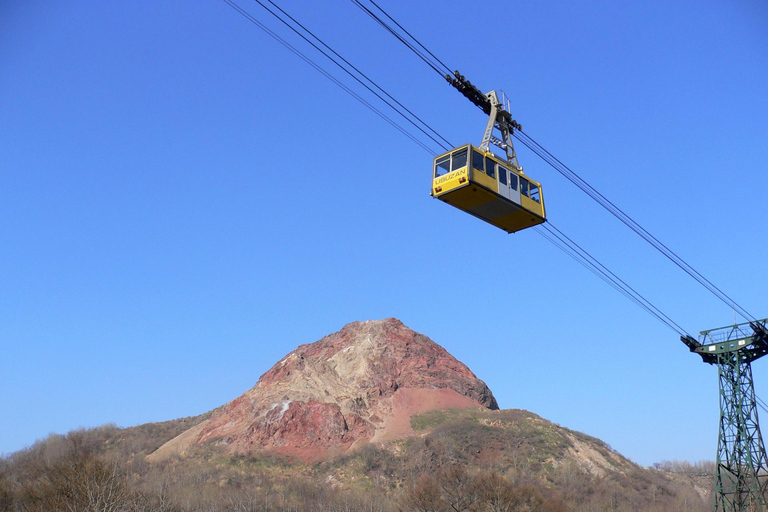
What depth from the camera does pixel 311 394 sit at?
330ft

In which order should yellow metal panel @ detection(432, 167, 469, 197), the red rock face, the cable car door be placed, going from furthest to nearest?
1. the red rock face
2. the cable car door
3. yellow metal panel @ detection(432, 167, 469, 197)

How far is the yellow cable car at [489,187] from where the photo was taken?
885 inches

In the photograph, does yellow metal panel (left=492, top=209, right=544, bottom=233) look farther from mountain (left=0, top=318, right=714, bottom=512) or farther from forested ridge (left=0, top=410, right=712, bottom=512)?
forested ridge (left=0, top=410, right=712, bottom=512)

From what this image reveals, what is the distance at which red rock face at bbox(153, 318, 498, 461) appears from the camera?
308 ft

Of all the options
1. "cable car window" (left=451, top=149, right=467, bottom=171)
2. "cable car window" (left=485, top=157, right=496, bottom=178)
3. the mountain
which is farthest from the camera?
the mountain

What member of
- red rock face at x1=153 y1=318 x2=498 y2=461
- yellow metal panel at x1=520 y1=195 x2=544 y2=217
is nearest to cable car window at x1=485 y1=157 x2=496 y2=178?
yellow metal panel at x1=520 y1=195 x2=544 y2=217

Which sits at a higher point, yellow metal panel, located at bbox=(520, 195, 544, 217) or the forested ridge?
yellow metal panel, located at bbox=(520, 195, 544, 217)

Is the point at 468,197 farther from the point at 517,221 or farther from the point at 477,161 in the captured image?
the point at 517,221

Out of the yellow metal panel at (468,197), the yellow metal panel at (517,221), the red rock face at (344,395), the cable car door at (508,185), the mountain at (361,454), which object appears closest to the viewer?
the yellow metal panel at (468,197)

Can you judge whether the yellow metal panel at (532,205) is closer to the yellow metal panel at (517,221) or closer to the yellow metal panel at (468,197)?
the yellow metal panel at (517,221)

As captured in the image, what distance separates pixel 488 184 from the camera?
22.7 meters

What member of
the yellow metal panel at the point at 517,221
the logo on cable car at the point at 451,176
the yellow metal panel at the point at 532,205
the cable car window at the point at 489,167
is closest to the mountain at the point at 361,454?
the yellow metal panel at the point at 517,221

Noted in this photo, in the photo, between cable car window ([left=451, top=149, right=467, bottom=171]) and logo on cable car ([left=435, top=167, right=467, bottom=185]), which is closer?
logo on cable car ([left=435, top=167, right=467, bottom=185])

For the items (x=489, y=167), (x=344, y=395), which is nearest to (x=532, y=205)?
(x=489, y=167)
